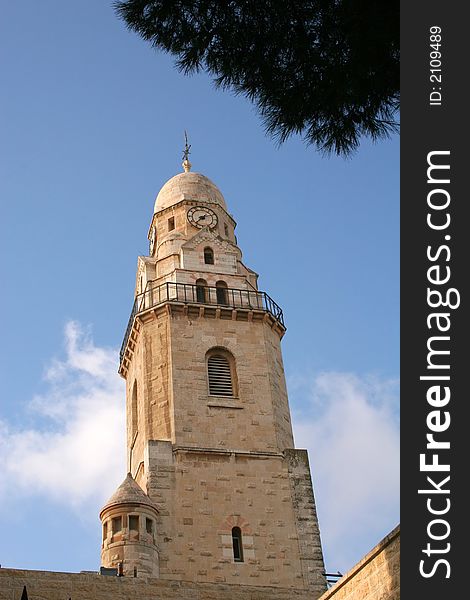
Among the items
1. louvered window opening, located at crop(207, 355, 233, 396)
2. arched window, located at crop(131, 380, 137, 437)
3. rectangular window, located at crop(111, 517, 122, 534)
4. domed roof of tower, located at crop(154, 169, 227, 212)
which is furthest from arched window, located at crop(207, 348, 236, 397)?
domed roof of tower, located at crop(154, 169, 227, 212)

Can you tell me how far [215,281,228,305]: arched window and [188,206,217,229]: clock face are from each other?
9.59ft

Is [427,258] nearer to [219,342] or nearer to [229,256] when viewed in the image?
A: [219,342]

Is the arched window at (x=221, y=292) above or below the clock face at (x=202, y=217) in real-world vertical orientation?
below

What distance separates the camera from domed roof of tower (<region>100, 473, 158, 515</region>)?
23.6 m

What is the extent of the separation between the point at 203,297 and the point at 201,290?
33 cm

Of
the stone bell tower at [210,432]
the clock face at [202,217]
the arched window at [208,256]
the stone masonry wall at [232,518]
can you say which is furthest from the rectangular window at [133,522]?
the clock face at [202,217]

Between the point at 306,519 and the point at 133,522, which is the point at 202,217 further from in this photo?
the point at 133,522

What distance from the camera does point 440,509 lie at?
22.3 ft

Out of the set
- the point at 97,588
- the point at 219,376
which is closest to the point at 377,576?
the point at 97,588

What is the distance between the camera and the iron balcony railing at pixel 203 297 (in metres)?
29.7

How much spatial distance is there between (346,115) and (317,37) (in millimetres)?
876

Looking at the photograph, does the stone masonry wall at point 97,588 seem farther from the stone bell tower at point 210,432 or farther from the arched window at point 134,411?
the arched window at point 134,411

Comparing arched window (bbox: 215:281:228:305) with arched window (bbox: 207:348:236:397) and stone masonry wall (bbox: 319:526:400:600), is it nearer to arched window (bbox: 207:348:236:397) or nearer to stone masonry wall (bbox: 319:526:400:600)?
arched window (bbox: 207:348:236:397)

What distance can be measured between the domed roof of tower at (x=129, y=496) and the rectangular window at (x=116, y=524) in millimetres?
384
